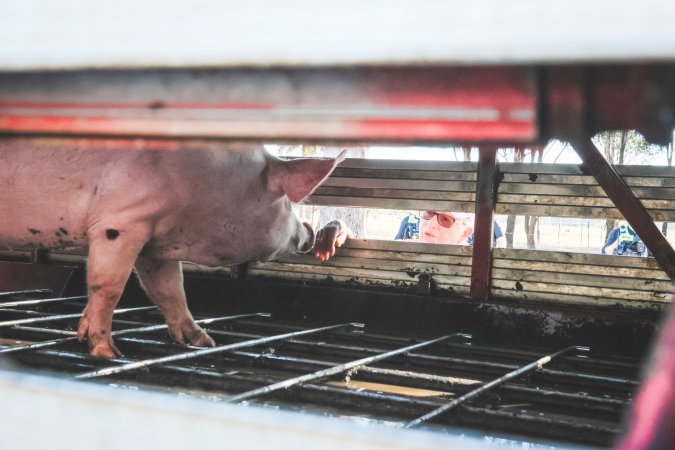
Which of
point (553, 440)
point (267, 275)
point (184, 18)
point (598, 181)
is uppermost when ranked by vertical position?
point (598, 181)

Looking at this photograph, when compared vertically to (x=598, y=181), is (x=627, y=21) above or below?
below

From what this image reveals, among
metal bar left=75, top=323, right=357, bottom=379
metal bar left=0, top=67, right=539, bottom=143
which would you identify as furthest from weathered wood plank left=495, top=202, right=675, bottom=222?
metal bar left=0, top=67, right=539, bottom=143

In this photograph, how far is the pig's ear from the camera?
3568 mm

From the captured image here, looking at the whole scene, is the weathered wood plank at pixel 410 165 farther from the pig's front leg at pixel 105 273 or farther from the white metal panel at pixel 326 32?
the white metal panel at pixel 326 32

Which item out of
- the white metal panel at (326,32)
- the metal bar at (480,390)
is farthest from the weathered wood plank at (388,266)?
the white metal panel at (326,32)

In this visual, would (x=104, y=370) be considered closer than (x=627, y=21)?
No

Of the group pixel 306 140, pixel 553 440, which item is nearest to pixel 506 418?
pixel 553 440

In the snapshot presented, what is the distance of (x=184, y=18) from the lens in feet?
2.63

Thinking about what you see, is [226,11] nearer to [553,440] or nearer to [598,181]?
[553,440]

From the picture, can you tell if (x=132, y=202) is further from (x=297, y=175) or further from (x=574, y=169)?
(x=574, y=169)

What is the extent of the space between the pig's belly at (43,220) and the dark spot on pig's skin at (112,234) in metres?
0.17

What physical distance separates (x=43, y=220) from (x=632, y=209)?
115 inches

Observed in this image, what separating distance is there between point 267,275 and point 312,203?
2.15ft

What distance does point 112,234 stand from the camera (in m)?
3.39
